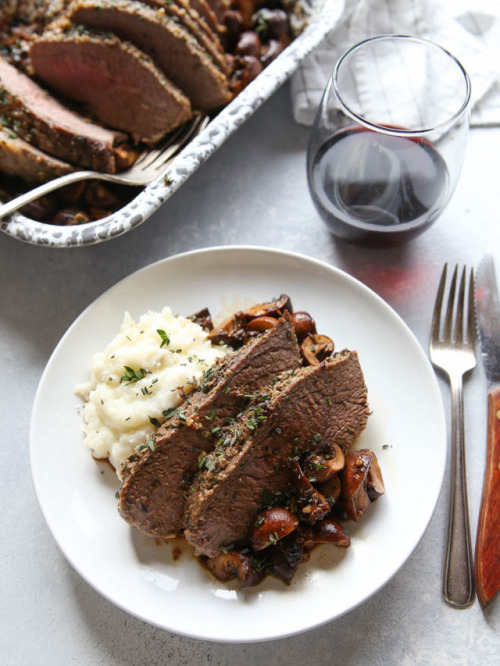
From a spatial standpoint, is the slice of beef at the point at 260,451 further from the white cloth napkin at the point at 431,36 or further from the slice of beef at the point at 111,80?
the white cloth napkin at the point at 431,36

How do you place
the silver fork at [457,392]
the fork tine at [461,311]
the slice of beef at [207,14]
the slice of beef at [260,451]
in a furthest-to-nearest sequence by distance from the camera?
the slice of beef at [207,14], the fork tine at [461,311], the silver fork at [457,392], the slice of beef at [260,451]

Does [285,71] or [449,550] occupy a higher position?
[285,71]

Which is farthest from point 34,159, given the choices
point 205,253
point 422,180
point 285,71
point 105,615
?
point 105,615

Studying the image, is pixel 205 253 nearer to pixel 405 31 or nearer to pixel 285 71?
pixel 285 71

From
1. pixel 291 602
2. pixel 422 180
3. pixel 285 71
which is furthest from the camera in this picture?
A: pixel 285 71

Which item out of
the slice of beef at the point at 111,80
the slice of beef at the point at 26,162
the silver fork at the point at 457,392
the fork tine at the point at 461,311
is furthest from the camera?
the slice of beef at the point at 111,80

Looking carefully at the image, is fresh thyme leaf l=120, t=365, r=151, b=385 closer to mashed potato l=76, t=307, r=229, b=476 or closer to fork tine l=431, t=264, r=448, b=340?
mashed potato l=76, t=307, r=229, b=476

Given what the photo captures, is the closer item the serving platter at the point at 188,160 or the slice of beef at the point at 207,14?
the serving platter at the point at 188,160

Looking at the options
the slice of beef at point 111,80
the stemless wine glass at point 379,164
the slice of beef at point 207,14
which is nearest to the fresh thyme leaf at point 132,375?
the stemless wine glass at point 379,164
